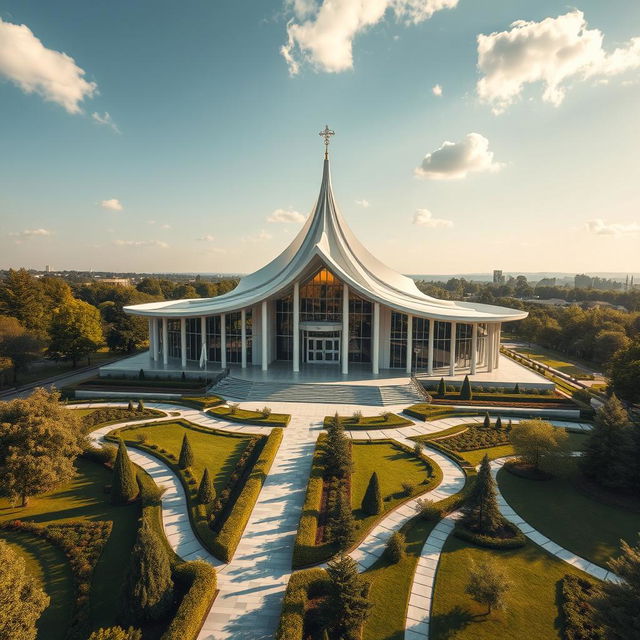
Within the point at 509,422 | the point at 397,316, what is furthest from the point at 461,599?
the point at 397,316

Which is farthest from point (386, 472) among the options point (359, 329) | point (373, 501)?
point (359, 329)

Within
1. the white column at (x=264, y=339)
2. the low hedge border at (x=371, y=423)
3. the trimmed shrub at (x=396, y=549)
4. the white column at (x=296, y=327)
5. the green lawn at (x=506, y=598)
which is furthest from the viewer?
the white column at (x=264, y=339)

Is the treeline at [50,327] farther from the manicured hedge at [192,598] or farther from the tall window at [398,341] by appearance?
the tall window at [398,341]

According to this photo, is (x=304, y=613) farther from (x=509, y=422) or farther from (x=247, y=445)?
(x=509, y=422)

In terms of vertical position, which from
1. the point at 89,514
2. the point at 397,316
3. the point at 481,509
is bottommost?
the point at 89,514

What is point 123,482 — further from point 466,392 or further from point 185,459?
point 466,392

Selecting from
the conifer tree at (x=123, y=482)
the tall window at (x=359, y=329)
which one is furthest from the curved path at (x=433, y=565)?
the tall window at (x=359, y=329)
